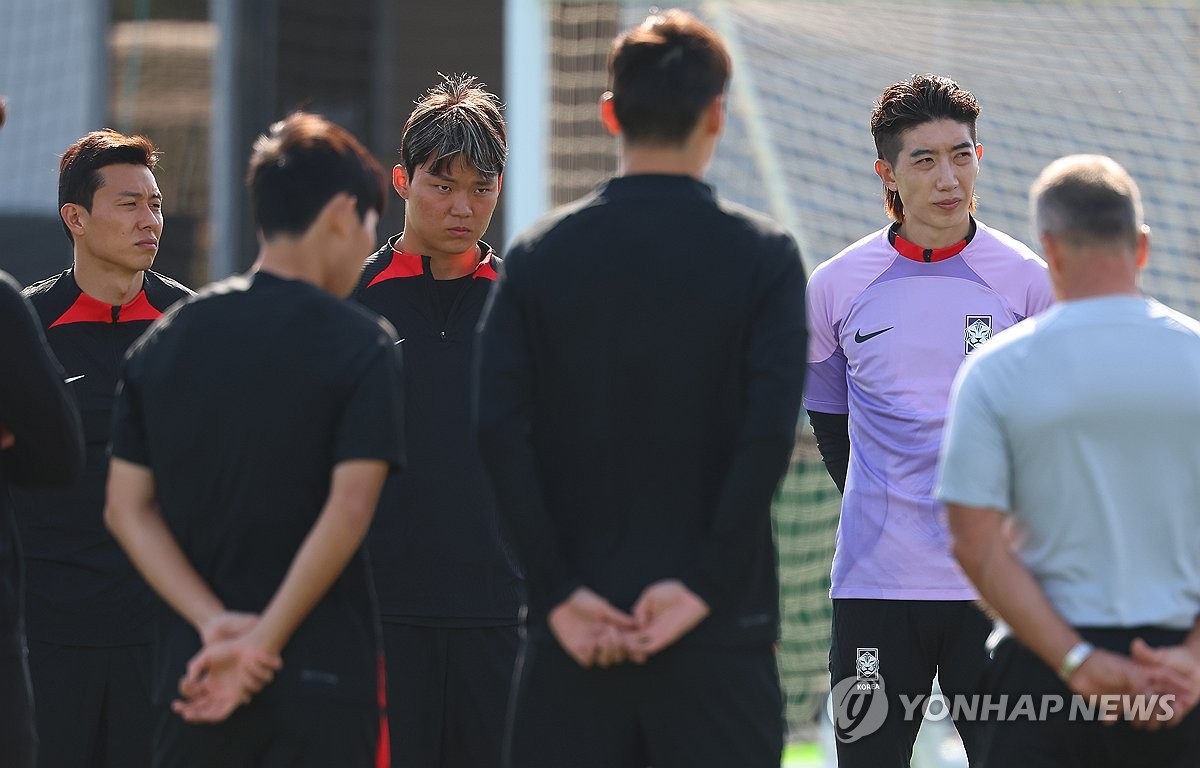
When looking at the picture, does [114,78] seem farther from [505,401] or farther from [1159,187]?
[505,401]

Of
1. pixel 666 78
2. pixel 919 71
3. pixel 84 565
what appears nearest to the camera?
pixel 666 78

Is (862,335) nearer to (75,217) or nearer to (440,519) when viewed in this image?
Result: (440,519)

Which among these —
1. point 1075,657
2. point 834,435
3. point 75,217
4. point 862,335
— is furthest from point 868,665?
point 75,217

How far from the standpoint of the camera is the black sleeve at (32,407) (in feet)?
9.96

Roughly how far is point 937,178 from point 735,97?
5.29 meters

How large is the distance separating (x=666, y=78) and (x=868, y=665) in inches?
75.0

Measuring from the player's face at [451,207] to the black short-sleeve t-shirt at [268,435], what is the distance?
1.47 m

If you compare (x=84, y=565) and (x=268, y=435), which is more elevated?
(x=268, y=435)

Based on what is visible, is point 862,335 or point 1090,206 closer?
point 1090,206

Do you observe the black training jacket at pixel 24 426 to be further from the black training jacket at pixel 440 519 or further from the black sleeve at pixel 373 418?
the black training jacket at pixel 440 519

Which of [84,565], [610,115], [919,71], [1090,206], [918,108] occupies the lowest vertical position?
[84,565]

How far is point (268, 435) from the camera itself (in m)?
2.81

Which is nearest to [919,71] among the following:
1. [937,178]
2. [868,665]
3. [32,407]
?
[937,178]

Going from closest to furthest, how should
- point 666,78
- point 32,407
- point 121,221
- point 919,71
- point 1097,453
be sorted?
point 1097,453, point 666,78, point 32,407, point 121,221, point 919,71
